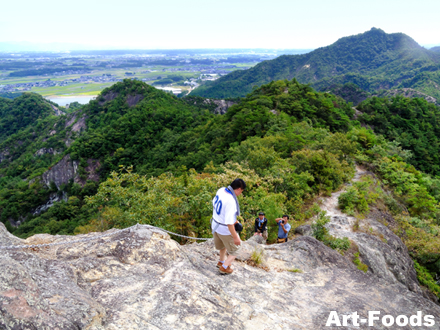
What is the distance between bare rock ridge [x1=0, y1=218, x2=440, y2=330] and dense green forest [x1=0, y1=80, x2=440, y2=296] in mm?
4832

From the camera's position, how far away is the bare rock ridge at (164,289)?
161 inches

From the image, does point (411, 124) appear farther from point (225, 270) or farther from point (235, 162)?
point (225, 270)

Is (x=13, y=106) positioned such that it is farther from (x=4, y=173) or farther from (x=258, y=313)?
(x=258, y=313)

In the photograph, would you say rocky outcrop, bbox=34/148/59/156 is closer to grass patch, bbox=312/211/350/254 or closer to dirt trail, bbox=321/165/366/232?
dirt trail, bbox=321/165/366/232

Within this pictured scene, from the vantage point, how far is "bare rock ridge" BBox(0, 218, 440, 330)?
161 inches

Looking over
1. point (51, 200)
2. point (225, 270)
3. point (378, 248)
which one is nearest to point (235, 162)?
point (378, 248)

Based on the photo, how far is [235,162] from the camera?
21375mm

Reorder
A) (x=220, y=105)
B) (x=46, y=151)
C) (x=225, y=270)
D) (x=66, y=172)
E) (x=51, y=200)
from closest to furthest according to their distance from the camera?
(x=225, y=270) → (x=51, y=200) → (x=66, y=172) → (x=46, y=151) → (x=220, y=105)

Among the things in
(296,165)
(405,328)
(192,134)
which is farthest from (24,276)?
(192,134)

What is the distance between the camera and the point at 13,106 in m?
130

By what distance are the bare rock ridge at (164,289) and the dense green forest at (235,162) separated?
4.83 metres

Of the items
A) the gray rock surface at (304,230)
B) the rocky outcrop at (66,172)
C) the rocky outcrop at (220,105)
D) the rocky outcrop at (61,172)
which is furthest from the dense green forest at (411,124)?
the rocky outcrop at (61,172)

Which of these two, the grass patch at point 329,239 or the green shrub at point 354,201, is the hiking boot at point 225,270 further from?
the green shrub at point 354,201

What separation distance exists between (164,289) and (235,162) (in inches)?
648
